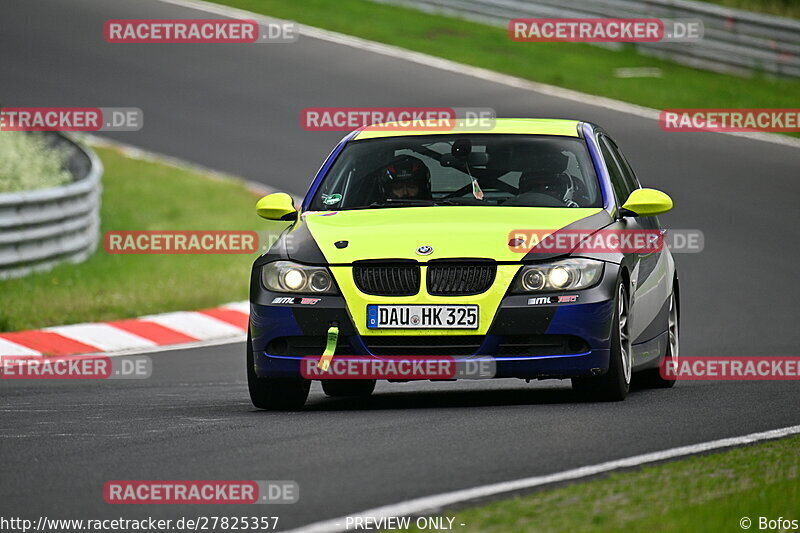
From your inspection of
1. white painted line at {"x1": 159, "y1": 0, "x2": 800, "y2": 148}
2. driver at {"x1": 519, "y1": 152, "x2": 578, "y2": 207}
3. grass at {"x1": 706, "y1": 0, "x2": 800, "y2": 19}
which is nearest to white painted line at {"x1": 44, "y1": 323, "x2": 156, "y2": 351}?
driver at {"x1": 519, "y1": 152, "x2": 578, "y2": 207}

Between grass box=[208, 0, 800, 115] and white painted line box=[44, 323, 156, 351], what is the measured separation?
42.5 feet

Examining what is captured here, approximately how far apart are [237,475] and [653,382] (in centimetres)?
499

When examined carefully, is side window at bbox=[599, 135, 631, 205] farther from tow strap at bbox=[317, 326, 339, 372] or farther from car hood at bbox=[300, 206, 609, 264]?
tow strap at bbox=[317, 326, 339, 372]

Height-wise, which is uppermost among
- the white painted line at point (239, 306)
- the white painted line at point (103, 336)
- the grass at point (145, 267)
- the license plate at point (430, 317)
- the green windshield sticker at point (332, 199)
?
the green windshield sticker at point (332, 199)

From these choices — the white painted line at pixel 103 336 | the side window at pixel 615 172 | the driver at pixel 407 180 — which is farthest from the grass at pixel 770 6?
the driver at pixel 407 180

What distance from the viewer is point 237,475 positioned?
7.07m

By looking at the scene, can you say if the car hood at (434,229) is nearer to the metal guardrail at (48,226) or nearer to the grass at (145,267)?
the grass at (145,267)

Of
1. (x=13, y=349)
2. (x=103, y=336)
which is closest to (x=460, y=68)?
(x=103, y=336)

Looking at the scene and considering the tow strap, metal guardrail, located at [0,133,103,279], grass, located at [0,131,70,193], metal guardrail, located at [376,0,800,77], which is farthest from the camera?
metal guardrail, located at [376,0,800,77]

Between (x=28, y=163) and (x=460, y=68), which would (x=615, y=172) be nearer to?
(x=28, y=163)

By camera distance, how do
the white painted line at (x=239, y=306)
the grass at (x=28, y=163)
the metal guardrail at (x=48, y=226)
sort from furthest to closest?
1. the grass at (x=28, y=163)
2. the metal guardrail at (x=48, y=226)
3. the white painted line at (x=239, y=306)

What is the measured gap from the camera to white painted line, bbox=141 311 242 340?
15609mm

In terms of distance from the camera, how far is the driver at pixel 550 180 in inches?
407

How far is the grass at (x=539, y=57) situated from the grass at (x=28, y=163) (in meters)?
9.21
